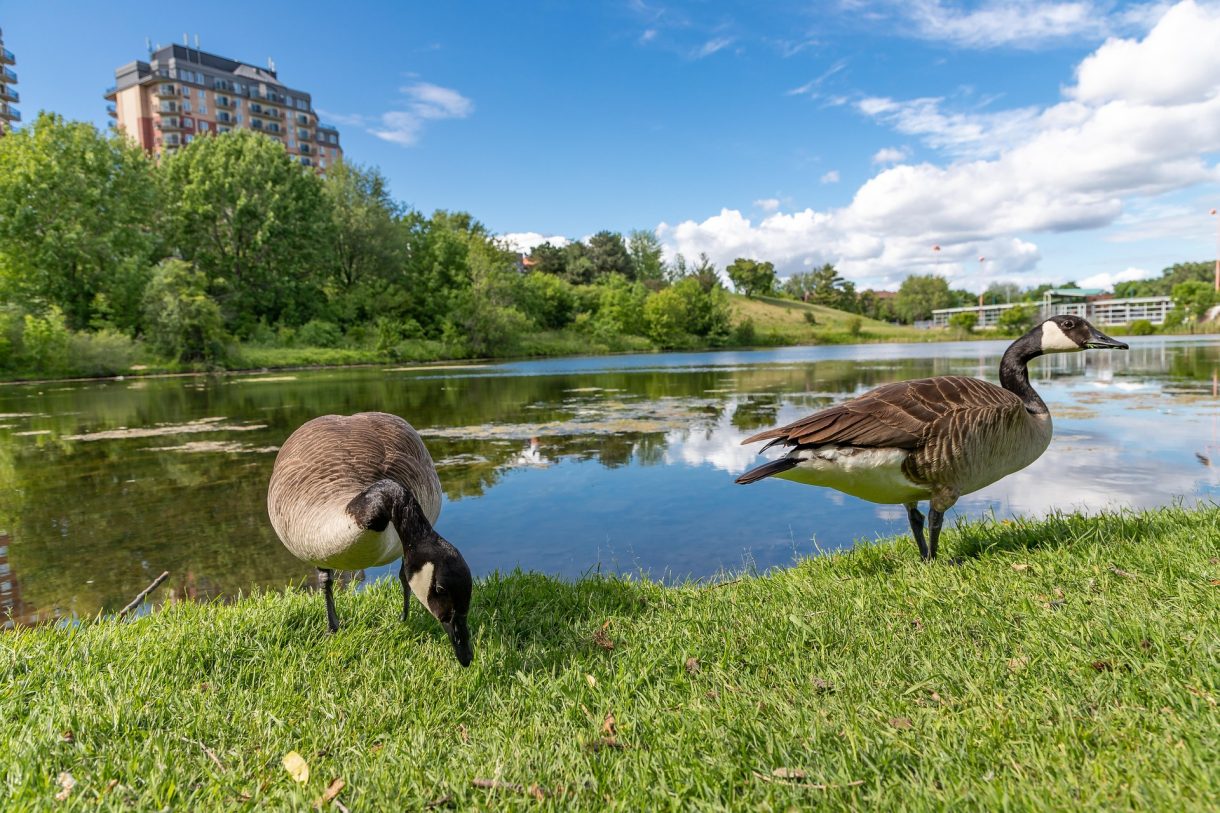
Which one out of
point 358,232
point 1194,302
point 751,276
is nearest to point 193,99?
point 358,232

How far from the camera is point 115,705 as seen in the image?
10.0 feet

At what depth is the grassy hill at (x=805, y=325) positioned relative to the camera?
9694cm

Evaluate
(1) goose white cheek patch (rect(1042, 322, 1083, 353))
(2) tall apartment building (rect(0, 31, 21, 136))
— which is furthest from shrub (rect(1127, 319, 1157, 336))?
(2) tall apartment building (rect(0, 31, 21, 136))

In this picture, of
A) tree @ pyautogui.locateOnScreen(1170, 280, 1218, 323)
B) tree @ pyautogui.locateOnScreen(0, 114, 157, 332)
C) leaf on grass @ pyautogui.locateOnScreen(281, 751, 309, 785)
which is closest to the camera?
leaf on grass @ pyautogui.locateOnScreen(281, 751, 309, 785)

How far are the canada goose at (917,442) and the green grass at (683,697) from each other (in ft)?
2.04

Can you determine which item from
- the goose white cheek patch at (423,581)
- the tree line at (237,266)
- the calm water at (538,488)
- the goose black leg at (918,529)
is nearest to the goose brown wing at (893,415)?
the goose black leg at (918,529)

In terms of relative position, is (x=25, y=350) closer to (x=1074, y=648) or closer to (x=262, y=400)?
(x=262, y=400)

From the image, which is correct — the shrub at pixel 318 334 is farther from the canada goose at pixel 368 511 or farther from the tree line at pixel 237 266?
the canada goose at pixel 368 511

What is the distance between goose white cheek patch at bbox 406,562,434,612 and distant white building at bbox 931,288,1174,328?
138 meters

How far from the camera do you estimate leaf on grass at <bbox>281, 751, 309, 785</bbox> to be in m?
2.57

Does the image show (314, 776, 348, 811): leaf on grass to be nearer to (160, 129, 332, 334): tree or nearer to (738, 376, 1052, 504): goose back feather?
(738, 376, 1052, 504): goose back feather

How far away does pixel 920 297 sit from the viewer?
518ft

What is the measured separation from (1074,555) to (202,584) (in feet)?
24.2

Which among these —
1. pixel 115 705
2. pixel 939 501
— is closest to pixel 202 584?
pixel 115 705
